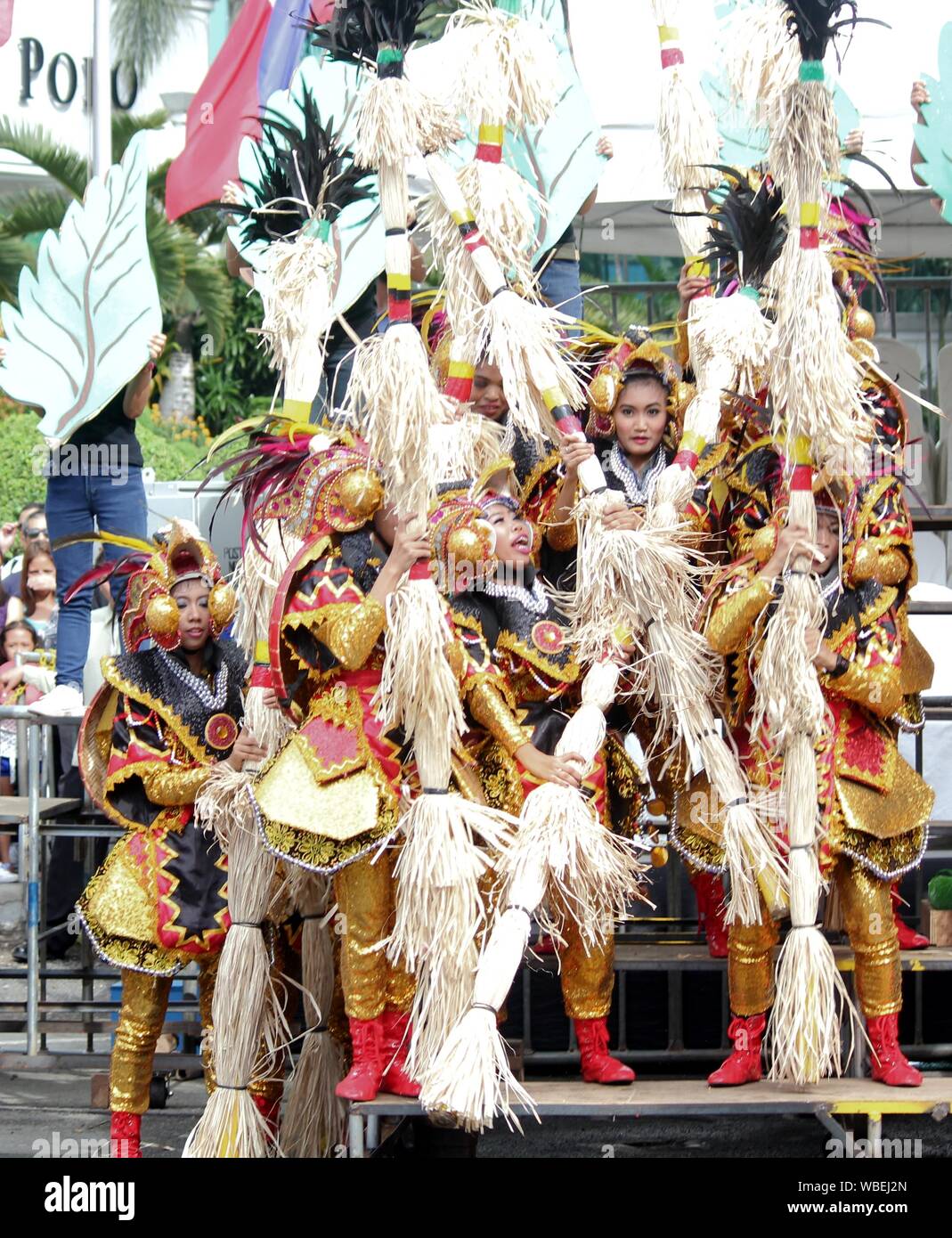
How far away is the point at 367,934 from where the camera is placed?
14.0 ft

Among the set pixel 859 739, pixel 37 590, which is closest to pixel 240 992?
pixel 859 739

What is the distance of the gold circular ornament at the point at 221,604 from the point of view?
4.77 meters

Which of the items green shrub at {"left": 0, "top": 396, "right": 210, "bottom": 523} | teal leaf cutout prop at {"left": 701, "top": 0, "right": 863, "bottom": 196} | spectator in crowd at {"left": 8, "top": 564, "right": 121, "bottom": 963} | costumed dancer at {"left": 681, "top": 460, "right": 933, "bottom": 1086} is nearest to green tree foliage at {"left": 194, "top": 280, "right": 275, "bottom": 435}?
green shrub at {"left": 0, "top": 396, "right": 210, "bottom": 523}

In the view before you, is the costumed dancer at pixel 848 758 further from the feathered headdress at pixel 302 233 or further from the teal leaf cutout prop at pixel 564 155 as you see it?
the teal leaf cutout prop at pixel 564 155

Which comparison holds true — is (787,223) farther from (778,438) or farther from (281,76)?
(281,76)

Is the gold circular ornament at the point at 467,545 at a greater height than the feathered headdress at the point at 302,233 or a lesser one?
lesser

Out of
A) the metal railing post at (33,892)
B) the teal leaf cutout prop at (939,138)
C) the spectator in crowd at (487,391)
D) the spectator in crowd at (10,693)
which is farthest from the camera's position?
the spectator in crowd at (10,693)

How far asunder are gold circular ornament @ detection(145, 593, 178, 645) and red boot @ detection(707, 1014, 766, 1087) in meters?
1.73

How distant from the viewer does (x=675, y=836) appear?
15.6 ft

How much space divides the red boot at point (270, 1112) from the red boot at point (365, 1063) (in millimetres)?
468

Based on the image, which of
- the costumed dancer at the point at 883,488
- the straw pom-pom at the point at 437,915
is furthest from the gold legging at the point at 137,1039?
the costumed dancer at the point at 883,488

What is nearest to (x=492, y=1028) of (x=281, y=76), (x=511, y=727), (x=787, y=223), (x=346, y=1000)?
(x=346, y=1000)

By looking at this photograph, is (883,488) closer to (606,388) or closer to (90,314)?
(606,388)

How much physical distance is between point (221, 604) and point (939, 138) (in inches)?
141
